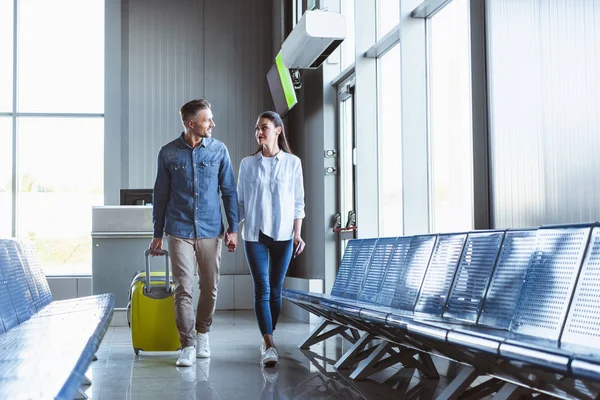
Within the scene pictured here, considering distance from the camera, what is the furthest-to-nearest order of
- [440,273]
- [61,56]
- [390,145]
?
1. [61,56]
2. [390,145]
3. [440,273]

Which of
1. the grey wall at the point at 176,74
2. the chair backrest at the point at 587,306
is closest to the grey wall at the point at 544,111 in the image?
the chair backrest at the point at 587,306

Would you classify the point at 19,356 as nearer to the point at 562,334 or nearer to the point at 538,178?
the point at 562,334

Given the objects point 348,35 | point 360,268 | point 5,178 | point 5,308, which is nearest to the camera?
point 5,308

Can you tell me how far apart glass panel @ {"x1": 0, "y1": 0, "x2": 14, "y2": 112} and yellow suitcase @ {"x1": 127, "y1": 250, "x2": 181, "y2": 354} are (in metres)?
5.96

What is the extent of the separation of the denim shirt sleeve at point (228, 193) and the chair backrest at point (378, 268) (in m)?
0.84

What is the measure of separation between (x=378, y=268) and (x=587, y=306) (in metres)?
2.24

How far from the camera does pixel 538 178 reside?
3.51 metres

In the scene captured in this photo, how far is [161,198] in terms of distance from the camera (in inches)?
181

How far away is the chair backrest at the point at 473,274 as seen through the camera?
3092mm

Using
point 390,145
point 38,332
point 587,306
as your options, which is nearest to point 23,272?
point 38,332

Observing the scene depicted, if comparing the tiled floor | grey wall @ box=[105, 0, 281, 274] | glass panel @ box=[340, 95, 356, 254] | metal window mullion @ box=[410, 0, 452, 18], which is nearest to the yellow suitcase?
the tiled floor

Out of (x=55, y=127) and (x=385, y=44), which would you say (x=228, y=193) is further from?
(x=55, y=127)

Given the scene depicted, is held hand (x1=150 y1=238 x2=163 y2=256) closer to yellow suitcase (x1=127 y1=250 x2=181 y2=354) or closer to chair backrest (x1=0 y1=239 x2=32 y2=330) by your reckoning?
yellow suitcase (x1=127 y1=250 x2=181 y2=354)

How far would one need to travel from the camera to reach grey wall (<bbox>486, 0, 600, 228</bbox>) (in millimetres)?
3146
